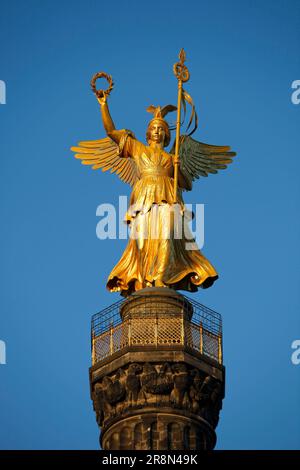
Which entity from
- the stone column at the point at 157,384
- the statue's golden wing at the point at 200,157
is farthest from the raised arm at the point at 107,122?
the stone column at the point at 157,384

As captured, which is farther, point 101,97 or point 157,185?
point 101,97

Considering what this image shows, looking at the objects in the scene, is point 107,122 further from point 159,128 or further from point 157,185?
point 157,185

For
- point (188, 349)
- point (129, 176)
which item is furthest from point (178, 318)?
point (129, 176)

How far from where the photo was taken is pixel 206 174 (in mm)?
74000

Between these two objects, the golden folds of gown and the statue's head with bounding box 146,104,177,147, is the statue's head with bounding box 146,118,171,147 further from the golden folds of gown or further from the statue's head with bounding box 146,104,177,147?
the golden folds of gown

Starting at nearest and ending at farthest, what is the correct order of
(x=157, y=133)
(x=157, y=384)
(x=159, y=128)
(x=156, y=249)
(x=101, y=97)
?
(x=157, y=384) < (x=156, y=249) < (x=101, y=97) < (x=157, y=133) < (x=159, y=128)

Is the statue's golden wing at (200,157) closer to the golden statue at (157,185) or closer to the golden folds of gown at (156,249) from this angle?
the golden statue at (157,185)

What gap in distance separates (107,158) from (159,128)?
2.14 m

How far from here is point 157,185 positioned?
71.3 meters

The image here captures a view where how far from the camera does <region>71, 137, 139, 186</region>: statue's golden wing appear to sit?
241ft

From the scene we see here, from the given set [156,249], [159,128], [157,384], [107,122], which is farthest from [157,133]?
[157,384]

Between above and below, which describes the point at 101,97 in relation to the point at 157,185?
above

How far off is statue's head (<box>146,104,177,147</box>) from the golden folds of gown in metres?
1.09
